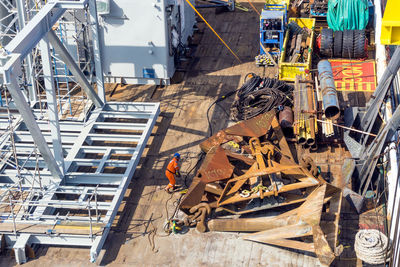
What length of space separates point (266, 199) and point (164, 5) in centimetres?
874

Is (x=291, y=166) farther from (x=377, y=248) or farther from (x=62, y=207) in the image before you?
(x=62, y=207)

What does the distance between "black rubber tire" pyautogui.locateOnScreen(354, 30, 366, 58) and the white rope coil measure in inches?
429

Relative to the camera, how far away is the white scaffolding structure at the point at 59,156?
17.1 m

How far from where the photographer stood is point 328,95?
21.0 metres

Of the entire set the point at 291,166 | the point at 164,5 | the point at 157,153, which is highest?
the point at 164,5

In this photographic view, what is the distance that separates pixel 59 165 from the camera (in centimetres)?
1931

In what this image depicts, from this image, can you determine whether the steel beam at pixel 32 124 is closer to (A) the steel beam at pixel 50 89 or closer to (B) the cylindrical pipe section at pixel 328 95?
(A) the steel beam at pixel 50 89

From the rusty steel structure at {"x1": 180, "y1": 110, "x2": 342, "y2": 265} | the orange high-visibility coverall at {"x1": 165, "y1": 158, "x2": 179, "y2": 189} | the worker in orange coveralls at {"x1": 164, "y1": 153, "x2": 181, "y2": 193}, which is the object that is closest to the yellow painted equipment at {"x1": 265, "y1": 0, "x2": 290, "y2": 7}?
the rusty steel structure at {"x1": 180, "y1": 110, "x2": 342, "y2": 265}

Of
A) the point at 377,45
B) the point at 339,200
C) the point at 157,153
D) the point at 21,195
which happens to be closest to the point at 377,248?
the point at 339,200

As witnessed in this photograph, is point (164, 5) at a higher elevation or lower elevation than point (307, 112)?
higher

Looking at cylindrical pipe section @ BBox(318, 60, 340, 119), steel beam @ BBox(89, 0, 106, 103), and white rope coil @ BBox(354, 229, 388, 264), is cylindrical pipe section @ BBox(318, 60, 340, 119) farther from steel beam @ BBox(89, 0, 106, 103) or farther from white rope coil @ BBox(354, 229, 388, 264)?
steel beam @ BBox(89, 0, 106, 103)

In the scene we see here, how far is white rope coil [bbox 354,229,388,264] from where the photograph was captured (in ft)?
52.6

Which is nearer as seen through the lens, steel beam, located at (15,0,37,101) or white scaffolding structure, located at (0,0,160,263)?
white scaffolding structure, located at (0,0,160,263)

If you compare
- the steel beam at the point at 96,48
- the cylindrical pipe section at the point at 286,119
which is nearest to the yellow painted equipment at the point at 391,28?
the cylindrical pipe section at the point at 286,119
